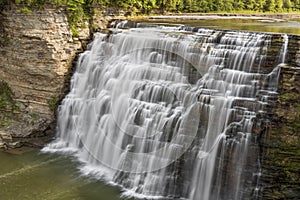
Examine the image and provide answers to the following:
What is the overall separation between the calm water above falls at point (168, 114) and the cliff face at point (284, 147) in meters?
0.31

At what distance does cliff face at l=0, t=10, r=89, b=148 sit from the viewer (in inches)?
579

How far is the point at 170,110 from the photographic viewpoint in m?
12.3

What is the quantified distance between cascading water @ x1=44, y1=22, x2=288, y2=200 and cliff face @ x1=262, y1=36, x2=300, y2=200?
39 cm

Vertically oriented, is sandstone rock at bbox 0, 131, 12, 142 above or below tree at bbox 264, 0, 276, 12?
below

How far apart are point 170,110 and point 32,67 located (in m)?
6.54

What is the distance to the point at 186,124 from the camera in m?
11.7

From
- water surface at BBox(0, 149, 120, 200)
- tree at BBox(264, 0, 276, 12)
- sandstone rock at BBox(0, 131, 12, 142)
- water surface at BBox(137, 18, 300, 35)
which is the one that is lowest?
water surface at BBox(0, 149, 120, 200)

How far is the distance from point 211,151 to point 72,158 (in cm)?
593

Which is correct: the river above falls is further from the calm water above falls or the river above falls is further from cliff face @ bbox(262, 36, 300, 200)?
cliff face @ bbox(262, 36, 300, 200)

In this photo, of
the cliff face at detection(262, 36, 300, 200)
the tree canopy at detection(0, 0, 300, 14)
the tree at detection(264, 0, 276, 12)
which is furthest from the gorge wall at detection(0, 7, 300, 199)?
the tree at detection(264, 0, 276, 12)

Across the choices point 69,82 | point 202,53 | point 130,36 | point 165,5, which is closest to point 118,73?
point 130,36

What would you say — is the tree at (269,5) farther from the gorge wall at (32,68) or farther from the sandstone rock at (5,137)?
the sandstone rock at (5,137)

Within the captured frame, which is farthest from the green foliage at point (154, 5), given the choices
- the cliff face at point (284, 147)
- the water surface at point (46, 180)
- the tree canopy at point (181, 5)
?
the cliff face at point (284, 147)

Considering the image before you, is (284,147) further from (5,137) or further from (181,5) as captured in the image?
(181,5)
